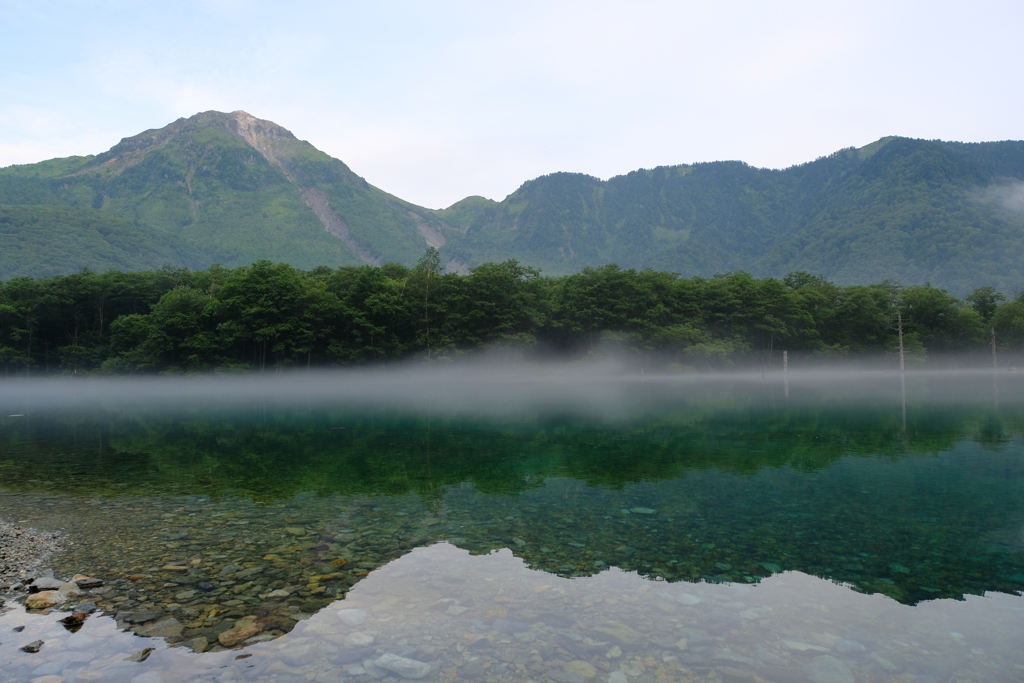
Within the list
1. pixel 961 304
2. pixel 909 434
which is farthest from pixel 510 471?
pixel 961 304

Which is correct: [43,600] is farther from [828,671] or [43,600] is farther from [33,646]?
[828,671]

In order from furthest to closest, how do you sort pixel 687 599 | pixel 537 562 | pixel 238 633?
1. pixel 537 562
2. pixel 687 599
3. pixel 238 633

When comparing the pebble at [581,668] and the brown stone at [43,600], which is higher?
the brown stone at [43,600]

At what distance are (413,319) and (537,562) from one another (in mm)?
68356

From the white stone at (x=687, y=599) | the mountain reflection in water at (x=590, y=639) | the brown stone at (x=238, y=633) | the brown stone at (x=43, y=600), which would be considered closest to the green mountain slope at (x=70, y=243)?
the brown stone at (x=43, y=600)

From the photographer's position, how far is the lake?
17.4 feet

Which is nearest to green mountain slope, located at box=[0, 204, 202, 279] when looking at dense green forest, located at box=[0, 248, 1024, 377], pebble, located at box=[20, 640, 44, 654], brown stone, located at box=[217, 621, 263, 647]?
dense green forest, located at box=[0, 248, 1024, 377]

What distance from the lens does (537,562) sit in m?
7.95

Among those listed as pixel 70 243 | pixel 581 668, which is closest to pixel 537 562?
pixel 581 668

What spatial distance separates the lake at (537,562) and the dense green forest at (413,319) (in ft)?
177

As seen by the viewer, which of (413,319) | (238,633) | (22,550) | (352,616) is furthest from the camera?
(413,319)

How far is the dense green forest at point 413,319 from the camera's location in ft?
228

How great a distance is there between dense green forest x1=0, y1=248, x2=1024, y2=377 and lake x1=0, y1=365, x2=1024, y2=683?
54.0 metres

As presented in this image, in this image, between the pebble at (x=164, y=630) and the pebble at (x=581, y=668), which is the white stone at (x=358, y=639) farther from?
the pebble at (x=581, y=668)
